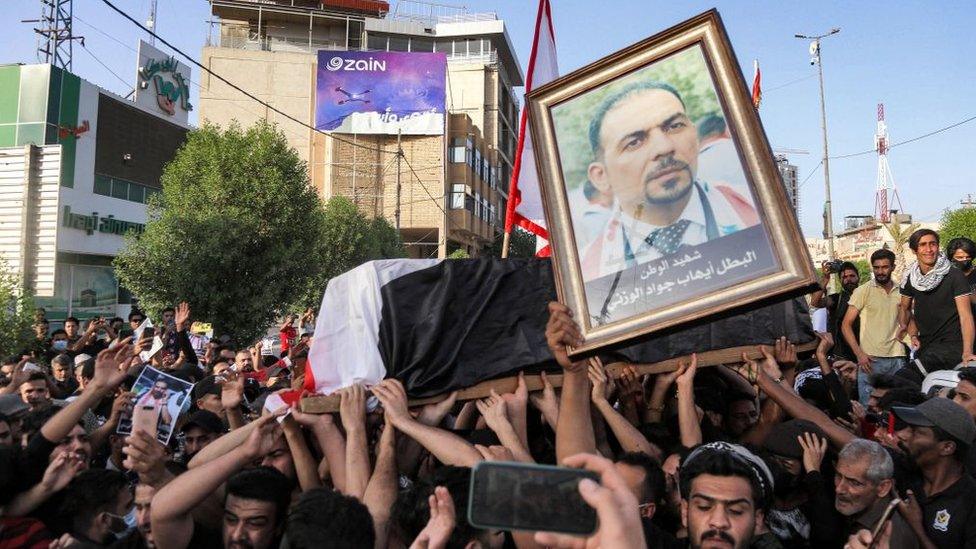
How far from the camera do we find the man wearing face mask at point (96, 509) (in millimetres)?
3211

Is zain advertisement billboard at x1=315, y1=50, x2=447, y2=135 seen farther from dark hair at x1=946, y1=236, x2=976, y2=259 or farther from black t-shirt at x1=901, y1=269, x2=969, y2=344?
black t-shirt at x1=901, y1=269, x2=969, y2=344

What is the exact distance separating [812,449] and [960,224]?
4922 centimetres

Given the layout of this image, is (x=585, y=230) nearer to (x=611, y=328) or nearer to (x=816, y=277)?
(x=611, y=328)

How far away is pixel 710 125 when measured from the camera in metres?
3.23

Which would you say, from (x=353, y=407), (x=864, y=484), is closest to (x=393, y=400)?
(x=353, y=407)

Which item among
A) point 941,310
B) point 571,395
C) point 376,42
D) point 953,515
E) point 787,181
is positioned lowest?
point 953,515

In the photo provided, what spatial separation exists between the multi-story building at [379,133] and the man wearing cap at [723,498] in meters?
43.2

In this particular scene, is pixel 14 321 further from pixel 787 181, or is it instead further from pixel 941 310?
pixel 787 181

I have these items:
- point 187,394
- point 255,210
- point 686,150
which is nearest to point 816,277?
point 686,150

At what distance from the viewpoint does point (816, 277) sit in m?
2.88

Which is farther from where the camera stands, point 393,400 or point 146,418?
point 146,418

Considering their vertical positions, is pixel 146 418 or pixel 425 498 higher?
pixel 146 418

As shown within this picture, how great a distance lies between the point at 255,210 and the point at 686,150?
22.6m

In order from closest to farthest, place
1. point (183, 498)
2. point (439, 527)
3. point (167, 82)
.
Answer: point (439, 527)
point (183, 498)
point (167, 82)
